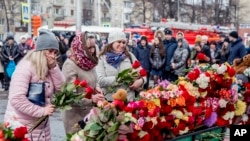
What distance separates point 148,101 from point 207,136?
1.87 feet

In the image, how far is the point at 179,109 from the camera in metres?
5.19

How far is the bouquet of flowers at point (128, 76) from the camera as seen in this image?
5809 mm

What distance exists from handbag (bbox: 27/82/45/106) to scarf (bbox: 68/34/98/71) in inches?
33.3

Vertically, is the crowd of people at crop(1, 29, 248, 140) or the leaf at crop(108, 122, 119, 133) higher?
the crowd of people at crop(1, 29, 248, 140)

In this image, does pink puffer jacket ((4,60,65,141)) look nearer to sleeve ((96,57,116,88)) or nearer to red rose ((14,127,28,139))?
red rose ((14,127,28,139))

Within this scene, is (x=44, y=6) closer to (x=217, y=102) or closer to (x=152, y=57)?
(x=152, y=57)

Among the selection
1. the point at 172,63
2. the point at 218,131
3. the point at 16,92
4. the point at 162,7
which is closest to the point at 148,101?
the point at 218,131

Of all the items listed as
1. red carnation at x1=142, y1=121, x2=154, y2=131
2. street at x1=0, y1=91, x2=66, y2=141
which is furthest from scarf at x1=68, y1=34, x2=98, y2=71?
street at x1=0, y1=91, x2=66, y2=141

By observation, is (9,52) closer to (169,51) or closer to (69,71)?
(169,51)

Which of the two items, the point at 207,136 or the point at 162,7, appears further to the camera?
the point at 162,7

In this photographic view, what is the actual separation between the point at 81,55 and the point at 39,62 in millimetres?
869

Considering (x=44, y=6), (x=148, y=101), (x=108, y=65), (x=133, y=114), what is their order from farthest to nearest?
(x=44, y=6), (x=108, y=65), (x=148, y=101), (x=133, y=114)

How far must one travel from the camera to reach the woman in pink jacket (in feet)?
16.9

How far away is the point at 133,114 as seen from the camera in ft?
15.1
